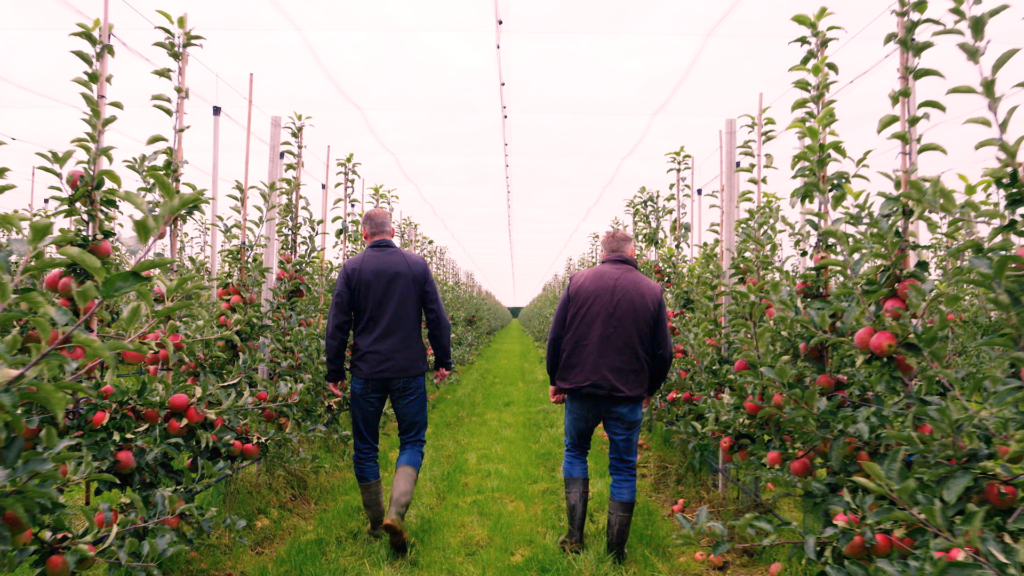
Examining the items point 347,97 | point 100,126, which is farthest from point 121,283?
point 347,97

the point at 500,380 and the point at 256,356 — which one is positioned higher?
the point at 256,356

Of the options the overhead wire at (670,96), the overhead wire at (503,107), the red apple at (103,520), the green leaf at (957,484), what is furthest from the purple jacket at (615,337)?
the overhead wire at (503,107)

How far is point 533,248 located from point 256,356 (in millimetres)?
25568

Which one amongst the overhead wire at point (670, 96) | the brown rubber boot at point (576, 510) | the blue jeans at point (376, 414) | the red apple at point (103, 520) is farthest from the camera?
the overhead wire at point (670, 96)

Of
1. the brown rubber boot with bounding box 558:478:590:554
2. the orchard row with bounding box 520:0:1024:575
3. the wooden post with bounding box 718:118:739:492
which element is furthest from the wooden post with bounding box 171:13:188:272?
the wooden post with bounding box 718:118:739:492

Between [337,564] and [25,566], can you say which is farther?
[337,564]

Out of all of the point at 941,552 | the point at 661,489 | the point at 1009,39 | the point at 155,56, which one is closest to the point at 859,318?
the point at 941,552

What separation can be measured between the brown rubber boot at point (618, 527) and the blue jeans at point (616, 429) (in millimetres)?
38

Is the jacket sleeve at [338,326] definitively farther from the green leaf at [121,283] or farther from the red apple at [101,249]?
the green leaf at [121,283]

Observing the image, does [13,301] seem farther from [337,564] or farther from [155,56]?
[155,56]

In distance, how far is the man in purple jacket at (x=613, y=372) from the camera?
288 cm

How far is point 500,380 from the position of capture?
9.70 m

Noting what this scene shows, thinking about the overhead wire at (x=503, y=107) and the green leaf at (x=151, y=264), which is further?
the overhead wire at (x=503, y=107)

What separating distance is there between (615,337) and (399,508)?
1.45 metres
